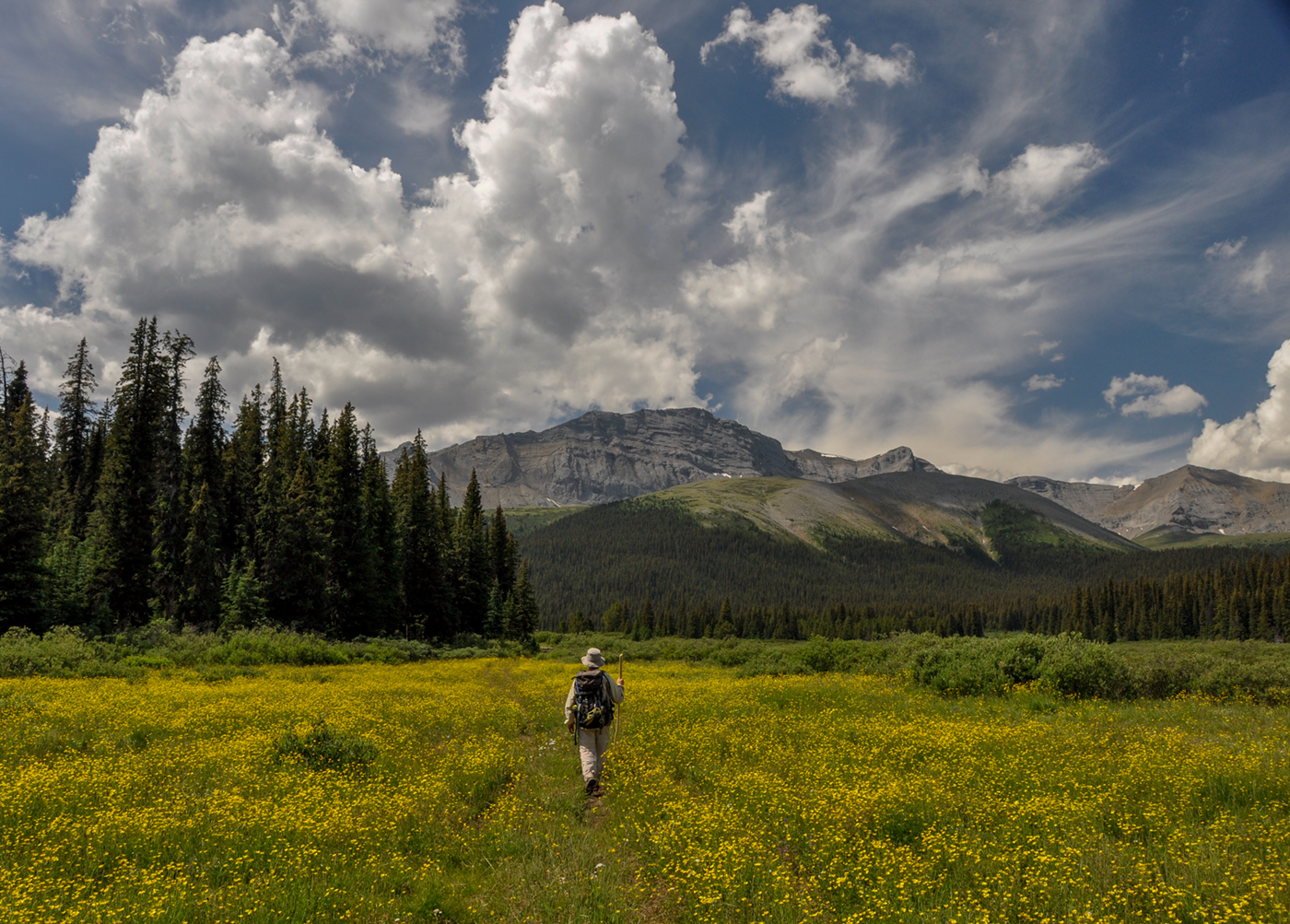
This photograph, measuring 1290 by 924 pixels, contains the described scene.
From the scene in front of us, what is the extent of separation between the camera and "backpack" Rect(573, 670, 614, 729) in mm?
11445

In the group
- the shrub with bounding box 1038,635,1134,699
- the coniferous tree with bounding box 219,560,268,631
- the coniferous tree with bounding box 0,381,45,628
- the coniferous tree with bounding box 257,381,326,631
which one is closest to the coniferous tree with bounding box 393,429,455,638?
the coniferous tree with bounding box 257,381,326,631

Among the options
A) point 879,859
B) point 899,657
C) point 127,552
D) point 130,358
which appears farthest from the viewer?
point 130,358

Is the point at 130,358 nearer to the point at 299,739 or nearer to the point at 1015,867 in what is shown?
the point at 299,739

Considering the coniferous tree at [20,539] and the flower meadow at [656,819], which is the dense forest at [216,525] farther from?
the flower meadow at [656,819]

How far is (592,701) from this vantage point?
11617mm

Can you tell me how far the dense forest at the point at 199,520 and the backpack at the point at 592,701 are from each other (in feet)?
109

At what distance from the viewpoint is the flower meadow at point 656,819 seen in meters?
6.35

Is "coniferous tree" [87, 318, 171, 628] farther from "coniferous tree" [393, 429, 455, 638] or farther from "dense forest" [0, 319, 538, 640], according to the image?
"coniferous tree" [393, 429, 455, 638]

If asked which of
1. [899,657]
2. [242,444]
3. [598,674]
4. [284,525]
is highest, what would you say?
[242,444]

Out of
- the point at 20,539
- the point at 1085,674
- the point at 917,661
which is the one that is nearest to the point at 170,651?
the point at 20,539

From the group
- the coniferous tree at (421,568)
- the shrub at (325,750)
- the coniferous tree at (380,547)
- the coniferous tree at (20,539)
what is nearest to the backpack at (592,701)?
the shrub at (325,750)

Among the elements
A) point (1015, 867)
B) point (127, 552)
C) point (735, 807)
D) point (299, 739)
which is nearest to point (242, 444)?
point (127, 552)

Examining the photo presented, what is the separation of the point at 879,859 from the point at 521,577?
7556cm

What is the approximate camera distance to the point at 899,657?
26.0m
